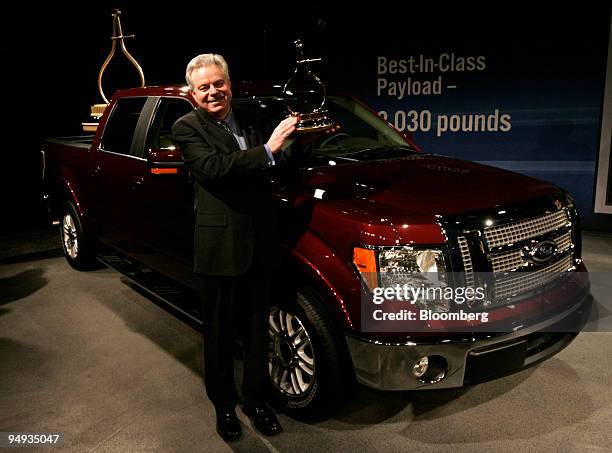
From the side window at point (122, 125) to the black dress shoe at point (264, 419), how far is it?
229cm

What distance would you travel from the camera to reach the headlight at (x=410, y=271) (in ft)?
8.20

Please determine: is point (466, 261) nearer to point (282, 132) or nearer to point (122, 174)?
point (282, 132)

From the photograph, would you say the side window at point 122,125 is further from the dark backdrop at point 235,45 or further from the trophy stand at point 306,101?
the dark backdrop at point 235,45

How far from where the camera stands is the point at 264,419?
292cm

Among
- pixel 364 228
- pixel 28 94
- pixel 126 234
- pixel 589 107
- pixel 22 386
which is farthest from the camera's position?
pixel 28 94

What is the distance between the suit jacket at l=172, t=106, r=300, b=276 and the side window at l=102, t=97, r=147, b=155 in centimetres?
199

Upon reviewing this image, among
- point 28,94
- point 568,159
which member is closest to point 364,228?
point 568,159

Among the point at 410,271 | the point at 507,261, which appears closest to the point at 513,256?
the point at 507,261

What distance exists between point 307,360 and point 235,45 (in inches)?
290

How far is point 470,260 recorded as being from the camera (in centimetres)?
253

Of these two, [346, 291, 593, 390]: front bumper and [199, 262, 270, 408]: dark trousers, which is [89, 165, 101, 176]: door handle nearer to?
[199, 262, 270, 408]: dark trousers

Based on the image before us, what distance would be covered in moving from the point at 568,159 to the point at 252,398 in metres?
5.05

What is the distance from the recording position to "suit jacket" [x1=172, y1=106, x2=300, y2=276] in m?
2.44

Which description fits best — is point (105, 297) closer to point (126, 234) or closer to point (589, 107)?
point (126, 234)
